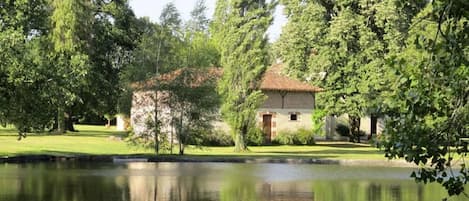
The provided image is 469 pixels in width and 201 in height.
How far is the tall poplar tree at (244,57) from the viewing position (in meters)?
39.8

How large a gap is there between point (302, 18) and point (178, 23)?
56.7 feet

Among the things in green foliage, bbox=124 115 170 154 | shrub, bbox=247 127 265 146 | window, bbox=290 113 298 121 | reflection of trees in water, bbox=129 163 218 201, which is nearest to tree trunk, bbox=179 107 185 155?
green foliage, bbox=124 115 170 154

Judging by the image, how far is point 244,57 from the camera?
3988 centimetres

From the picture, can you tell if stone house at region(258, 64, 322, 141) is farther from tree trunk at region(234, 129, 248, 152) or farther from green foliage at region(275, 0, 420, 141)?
tree trunk at region(234, 129, 248, 152)

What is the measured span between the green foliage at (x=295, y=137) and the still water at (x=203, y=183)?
18.0 meters

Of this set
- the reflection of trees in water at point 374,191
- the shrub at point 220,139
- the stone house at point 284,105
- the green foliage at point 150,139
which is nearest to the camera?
the reflection of trees in water at point 374,191

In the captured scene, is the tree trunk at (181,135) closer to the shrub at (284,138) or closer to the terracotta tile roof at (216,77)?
the terracotta tile roof at (216,77)

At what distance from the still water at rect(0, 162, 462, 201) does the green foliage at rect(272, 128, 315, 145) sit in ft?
59.2

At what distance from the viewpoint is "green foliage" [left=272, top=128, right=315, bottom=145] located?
4944 centimetres

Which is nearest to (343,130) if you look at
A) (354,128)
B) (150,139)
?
(354,128)

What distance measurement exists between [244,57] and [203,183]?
17436 millimetres

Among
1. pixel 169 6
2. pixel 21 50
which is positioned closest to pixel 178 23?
pixel 169 6

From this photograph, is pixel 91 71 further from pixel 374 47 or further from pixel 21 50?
pixel 21 50

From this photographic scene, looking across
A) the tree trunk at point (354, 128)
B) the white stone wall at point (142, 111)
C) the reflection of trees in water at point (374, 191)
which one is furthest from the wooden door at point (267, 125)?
the reflection of trees in water at point (374, 191)
